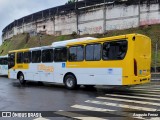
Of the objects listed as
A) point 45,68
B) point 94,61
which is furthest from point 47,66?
point 94,61

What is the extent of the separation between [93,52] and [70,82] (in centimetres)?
277

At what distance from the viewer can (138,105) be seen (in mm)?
11039

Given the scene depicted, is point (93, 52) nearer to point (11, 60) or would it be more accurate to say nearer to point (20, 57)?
point (20, 57)

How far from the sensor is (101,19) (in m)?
40.9

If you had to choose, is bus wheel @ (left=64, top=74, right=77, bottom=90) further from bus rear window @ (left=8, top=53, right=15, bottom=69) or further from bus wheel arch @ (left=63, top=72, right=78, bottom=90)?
bus rear window @ (left=8, top=53, right=15, bottom=69)

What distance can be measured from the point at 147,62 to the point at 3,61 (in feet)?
77.9

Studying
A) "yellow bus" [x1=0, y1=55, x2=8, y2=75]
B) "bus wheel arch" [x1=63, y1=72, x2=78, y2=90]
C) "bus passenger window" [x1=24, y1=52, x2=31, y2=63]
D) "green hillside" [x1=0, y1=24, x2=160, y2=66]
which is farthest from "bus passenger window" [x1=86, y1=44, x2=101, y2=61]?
"yellow bus" [x1=0, y1=55, x2=8, y2=75]

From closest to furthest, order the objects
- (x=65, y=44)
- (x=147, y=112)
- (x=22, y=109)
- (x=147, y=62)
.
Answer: (x=147, y=112), (x=22, y=109), (x=147, y=62), (x=65, y=44)

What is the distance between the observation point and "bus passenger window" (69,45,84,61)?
55.4 ft

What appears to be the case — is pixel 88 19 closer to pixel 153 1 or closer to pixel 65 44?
pixel 153 1

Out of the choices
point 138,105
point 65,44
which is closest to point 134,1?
point 65,44

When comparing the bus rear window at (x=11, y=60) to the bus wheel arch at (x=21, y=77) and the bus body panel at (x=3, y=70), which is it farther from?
the bus body panel at (x=3, y=70)

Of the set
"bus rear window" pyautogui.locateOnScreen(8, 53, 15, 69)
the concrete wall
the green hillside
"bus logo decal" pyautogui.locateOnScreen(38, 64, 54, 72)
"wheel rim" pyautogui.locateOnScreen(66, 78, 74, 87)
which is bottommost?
"wheel rim" pyautogui.locateOnScreen(66, 78, 74, 87)

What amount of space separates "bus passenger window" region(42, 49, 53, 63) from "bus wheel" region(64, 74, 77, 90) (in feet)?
6.92
